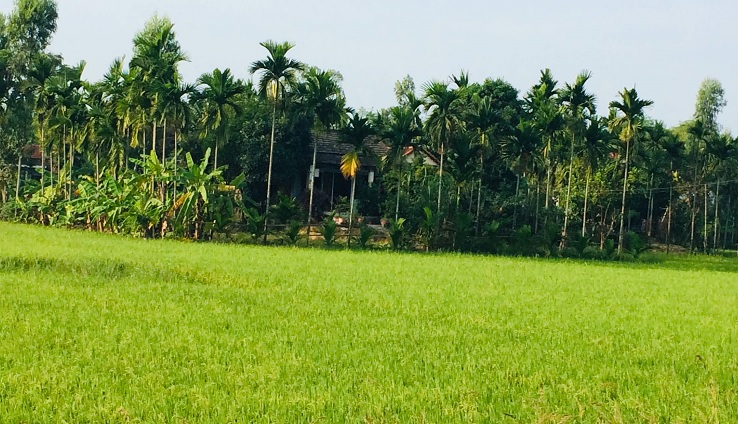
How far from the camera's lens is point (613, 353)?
9078 mm

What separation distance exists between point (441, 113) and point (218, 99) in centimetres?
831

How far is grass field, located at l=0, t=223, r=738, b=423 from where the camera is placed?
6.30m

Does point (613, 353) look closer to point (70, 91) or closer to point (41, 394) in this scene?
point (41, 394)

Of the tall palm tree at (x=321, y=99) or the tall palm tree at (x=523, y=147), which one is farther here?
the tall palm tree at (x=523, y=147)

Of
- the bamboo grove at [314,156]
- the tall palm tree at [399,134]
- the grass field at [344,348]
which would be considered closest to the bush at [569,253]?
the bamboo grove at [314,156]

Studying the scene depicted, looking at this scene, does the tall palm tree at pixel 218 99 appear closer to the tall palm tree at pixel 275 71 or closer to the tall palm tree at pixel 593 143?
the tall palm tree at pixel 275 71

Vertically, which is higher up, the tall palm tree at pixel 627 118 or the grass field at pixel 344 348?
the tall palm tree at pixel 627 118

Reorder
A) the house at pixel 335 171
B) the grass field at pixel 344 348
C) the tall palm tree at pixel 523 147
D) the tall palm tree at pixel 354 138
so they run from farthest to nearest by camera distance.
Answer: the house at pixel 335 171 → the tall palm tree at pixel 523 147 → the tall palm tree at pixel 354 138 → the grass field at pixel 344 348

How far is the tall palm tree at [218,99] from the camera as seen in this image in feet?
93.0

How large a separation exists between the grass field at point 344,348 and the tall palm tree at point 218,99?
1237 cm

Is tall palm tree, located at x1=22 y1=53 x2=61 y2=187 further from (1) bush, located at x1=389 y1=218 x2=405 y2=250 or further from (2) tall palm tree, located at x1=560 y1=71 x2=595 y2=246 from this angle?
(2) tall palm tree, located at x1=560 y1=71 x2=595 y2=246

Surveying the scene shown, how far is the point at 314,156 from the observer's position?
3002cm

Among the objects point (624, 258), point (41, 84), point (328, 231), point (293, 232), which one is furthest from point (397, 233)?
point (41, 84)

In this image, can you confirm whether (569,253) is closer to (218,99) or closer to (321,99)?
(321,99)
